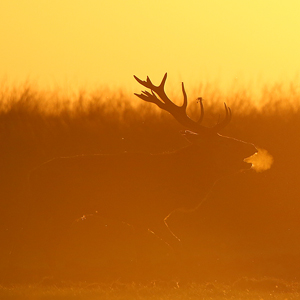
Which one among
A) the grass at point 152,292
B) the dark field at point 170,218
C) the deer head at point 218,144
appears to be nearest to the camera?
the grass at point 152,292

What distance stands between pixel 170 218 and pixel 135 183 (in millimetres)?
819

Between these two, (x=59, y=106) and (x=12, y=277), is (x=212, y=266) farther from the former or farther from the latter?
(x=59, y=106)

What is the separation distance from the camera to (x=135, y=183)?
6.93 m

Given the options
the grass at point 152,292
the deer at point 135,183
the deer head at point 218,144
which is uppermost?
the deer head at point 218,144

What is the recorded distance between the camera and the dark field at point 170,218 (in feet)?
21.5

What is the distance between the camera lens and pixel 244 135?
27.7 feet

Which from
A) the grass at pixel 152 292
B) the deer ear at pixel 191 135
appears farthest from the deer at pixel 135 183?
the grass at pixel 152 292

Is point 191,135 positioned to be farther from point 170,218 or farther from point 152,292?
point 152,292

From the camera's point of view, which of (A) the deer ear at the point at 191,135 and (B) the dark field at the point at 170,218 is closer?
(B) the dark field at the point at 170,218

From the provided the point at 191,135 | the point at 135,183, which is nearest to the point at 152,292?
the point at 135,183

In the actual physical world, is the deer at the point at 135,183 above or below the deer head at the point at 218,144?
below

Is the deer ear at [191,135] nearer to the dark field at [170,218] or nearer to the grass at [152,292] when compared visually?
the dark field at [170,218]

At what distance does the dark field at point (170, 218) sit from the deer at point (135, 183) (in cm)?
21

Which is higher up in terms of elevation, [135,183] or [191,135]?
[191,135]
